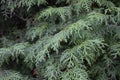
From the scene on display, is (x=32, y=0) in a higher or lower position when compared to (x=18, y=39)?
higher

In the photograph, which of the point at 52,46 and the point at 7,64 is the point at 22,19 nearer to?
the point at 7,64

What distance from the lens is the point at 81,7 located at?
2.50m

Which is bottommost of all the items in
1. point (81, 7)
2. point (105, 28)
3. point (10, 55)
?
point (10, 55)

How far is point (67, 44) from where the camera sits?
2.41 meters

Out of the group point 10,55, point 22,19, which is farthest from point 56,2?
point 10,55

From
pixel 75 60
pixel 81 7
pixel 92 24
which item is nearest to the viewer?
pixel 75 60

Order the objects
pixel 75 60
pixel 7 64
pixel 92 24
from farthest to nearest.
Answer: pixel 7 64, pixel 92 24, pixel 75 60

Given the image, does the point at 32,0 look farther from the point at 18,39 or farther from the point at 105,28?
the point at 105,28

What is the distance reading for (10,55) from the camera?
247 centimetres

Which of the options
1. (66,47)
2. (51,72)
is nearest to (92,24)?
(66,47)

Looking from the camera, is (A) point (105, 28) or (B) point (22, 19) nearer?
(A) point (105, 28)

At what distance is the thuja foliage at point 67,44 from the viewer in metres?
2.21

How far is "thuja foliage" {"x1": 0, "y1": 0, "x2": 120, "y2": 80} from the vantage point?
221cm

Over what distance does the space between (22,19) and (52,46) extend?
0.91 meters
